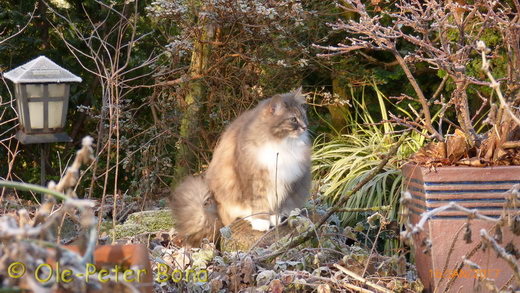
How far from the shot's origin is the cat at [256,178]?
4465 millimetres

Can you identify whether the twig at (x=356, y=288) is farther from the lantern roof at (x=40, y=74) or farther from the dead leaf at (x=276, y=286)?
the lantern roof at (x=40, y=74)

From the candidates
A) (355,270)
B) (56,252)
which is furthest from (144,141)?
(56,252)

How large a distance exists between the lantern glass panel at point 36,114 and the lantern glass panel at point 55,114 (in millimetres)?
57

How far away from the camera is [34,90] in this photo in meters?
3.93

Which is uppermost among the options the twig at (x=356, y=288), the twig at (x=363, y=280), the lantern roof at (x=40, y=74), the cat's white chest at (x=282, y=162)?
the lantern roof at (x=40, y=74)

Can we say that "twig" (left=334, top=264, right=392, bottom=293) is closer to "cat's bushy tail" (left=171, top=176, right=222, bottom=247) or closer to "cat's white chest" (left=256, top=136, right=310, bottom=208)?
"cat's white chest" (left=256, top=136, right=310, bottom=208)

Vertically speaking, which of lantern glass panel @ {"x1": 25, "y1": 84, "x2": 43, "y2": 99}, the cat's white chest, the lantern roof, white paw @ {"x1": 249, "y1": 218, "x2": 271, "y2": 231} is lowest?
white paw @ {"x1": 249, "y1": 218, "x2": 271, "y2": 231}

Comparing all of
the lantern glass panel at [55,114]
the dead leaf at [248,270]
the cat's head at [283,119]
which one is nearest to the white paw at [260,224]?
the cat's head at [283,119]

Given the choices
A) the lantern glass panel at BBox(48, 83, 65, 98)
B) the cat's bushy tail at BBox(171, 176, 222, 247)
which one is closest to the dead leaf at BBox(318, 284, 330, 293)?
the cat's bushy tail at BBox(171, 176, 222, 247)

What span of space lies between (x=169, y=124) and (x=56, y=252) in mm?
5528

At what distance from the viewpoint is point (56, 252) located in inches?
50.3

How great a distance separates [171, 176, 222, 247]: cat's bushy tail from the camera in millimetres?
4598

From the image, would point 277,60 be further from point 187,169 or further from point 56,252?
point 56,252

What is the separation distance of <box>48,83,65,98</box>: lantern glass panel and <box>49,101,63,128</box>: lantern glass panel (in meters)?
0.05
